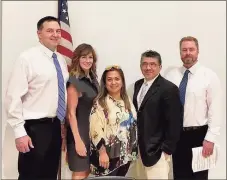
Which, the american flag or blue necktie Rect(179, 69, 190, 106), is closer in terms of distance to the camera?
blue necktie Rect(179, 69, 190, 106)

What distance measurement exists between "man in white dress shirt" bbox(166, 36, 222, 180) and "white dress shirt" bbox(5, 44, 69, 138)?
1.23 metres

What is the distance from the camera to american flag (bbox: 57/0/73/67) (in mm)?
3703

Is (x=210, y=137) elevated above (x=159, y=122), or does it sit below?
below

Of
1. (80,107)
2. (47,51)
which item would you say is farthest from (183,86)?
(47,51)

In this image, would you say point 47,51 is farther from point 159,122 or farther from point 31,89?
point 159,122

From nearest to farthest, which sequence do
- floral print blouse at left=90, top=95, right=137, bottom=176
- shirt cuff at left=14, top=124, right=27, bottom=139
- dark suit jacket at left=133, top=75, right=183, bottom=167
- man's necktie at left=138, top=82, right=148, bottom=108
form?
shirt cuff at left=14, top=124, right=27, bottom=139 → floral print blouse at left=90, top=95, right=137, bottom=176 → dark suit jacket at left=133, top=75, right=183, bottom=167 → man's necktie at left=138, top=82, right=148, bottom=108

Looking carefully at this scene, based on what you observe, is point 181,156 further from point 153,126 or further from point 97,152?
point 97,152

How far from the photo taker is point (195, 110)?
3.31m

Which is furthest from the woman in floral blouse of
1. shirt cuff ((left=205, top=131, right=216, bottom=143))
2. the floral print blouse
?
shirt cuff ((left=205, top=131, right=216, bottom=143))

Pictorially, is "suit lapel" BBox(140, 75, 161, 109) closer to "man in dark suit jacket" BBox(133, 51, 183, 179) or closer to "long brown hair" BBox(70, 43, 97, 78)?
"man in dark suit jacket" BBox(133, 51, 183, 179)

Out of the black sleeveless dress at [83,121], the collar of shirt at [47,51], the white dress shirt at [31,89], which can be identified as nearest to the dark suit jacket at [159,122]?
the black sleeveless dress at [83,121]

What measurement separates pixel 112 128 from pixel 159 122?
0.46 meters

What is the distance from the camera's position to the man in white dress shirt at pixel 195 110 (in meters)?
3.30

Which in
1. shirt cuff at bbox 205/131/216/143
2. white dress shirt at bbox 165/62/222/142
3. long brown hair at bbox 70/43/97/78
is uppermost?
long brown hair at bbox 70/43/97/78
